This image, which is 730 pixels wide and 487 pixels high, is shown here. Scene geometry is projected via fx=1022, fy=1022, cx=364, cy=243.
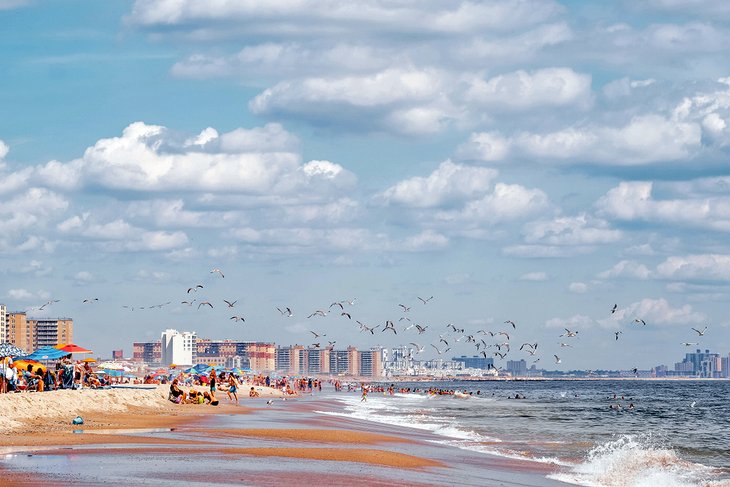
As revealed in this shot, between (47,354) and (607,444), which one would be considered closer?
(607,444)

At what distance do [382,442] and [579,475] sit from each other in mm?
7668

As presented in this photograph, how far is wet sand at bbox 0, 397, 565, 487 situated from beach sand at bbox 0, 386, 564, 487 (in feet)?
0.08

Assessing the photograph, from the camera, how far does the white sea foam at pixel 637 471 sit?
25.5 m

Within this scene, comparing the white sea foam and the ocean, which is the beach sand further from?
the ocean

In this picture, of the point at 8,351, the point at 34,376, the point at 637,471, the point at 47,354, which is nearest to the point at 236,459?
the point at 637,471

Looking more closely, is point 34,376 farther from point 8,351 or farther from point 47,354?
point 8,351

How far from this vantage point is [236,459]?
887 inches

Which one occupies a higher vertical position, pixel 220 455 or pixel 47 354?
pixel 47 354

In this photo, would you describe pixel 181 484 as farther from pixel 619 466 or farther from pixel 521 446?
pixel 521 446

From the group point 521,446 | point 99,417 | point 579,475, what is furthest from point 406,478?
point 99,417

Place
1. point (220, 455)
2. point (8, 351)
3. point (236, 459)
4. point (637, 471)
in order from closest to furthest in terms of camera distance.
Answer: point (236, 459) < point (220, 455) < point (637, 471) < point (8, 351)

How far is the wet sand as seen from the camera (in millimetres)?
18688

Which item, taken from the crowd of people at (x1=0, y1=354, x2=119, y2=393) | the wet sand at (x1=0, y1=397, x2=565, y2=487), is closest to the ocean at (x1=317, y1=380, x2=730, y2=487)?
the wet sand at (x1=0, y1=397, x2=565, y2=487)

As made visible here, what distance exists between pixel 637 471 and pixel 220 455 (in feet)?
38.4
